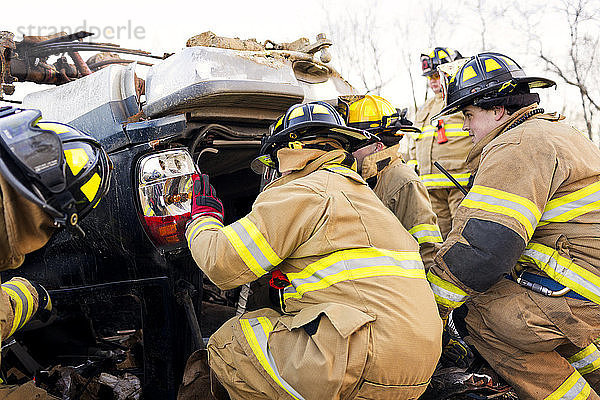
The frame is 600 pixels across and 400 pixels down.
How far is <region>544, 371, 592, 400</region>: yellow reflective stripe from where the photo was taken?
236 cm

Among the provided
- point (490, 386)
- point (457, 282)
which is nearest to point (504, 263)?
point (457, 282)

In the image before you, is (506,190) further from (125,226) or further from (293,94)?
(125,226)

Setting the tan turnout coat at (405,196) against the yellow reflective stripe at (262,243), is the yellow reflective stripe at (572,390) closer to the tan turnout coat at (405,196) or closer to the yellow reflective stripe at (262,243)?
the tan turnout coat at (405,196)

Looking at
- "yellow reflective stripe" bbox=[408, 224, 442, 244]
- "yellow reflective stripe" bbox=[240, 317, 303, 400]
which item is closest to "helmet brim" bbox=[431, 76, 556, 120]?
"yellow reflective stripe" bbox=[408, 224, 442, 244]

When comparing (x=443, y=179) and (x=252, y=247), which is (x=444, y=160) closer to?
(x=443, y=179)

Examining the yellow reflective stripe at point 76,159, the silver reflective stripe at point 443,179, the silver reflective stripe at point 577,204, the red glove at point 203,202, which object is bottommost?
the silver reflective stripe at point 443,179

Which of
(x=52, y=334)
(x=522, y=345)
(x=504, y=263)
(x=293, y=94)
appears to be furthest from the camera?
(x=52, y=334)

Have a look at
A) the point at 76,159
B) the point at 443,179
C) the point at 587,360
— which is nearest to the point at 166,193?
the point at 76,159

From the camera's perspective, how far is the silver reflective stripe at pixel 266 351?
196cm

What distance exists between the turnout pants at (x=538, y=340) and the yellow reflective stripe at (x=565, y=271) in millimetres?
61

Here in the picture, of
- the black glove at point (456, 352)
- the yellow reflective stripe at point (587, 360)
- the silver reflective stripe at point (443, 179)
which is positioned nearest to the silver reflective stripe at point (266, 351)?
the black glove at point (456, 352)

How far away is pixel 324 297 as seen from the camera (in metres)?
2.03

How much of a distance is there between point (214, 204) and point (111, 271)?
2.11 ft

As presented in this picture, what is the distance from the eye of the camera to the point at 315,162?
2336mm
